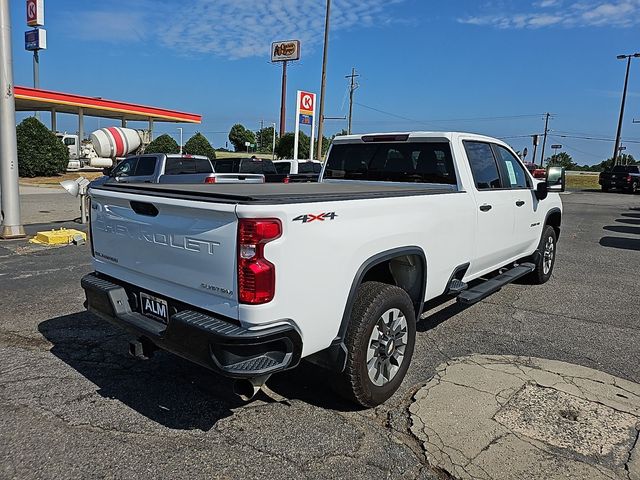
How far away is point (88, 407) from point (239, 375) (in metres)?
1.44

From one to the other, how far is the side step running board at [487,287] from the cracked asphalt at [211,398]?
46cm

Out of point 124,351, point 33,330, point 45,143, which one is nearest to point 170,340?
point 124,351

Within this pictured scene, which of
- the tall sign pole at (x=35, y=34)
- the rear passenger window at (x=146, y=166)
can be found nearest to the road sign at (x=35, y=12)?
the tall sign pole at (x=35, y=34)

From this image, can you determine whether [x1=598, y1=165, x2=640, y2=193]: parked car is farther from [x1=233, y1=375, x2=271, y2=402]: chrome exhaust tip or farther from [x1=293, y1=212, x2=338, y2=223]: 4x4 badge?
[x1=233, y1=375, x2=271, y2=402]: chrome exhaust tip

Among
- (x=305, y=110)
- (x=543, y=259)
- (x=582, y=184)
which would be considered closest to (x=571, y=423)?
(x=543, y=259)

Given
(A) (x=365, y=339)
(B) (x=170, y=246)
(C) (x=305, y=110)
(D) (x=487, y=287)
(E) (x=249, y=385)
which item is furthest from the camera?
(C) (x=305, y=110)

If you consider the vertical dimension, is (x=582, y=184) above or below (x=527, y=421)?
above

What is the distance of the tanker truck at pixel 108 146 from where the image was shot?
37.4 meters

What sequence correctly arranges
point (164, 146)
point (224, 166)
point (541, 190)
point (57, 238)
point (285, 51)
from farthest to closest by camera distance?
point (285, 51)
point (164, 146)
point (224, 166)
point (57, 238)
point (541, 190)

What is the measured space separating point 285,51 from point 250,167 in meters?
25.5

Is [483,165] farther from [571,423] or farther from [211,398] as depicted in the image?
[211,398]

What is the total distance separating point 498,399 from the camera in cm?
370

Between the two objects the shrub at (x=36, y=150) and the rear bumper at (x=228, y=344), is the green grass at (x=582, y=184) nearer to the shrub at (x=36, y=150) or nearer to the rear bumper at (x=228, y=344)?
the shrub at (x=36, y=150)

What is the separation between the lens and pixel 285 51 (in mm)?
39812
